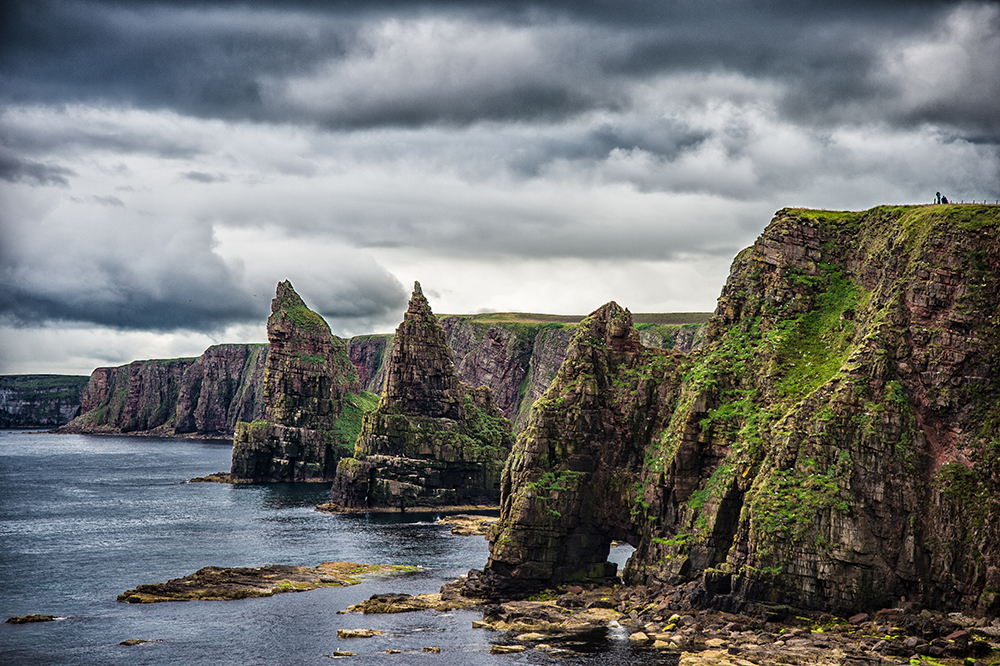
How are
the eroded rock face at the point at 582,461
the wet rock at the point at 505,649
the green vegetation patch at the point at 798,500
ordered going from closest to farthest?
1. the wet rock at the point at 505,649
2. the green vegetation patch at the point at 798,500
3. the eroded rock face at the point at 582,461

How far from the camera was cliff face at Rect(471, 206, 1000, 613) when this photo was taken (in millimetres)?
95438

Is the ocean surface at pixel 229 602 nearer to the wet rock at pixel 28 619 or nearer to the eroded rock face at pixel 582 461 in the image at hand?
the wet rock at pixel 28 619

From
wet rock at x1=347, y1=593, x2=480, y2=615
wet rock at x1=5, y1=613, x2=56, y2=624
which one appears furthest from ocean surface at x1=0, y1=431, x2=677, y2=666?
wet rock at x1=347, y1=593, x2=480, y2=615

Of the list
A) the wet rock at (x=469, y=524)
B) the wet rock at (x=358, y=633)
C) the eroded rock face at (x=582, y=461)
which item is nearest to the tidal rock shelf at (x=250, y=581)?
the wet rock at (x=358, y=633)

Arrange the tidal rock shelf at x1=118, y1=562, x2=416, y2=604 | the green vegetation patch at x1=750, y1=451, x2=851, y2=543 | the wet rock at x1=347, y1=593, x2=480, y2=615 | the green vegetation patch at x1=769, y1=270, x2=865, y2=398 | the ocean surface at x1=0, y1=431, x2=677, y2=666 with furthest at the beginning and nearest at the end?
1. the tidal rock shelf at x1=118, y1=562, x2=416, y2=604
2. the wet rock at x1=347, y1=593, x2=480, y2=615
3. the green vegetation patch at x1=769, y1=270, x2=865, y2=398
4. the green vegetation patch at x1=750, y1=451, x2=851, y2=543
5. the ocean surface at x1=0, y1=431, x2=677, y2=666

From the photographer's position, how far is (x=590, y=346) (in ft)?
419

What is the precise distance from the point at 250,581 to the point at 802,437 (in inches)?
2922

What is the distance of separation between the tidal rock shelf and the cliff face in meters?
28.0

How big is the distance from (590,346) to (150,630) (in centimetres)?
6179

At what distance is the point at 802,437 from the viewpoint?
332 feet

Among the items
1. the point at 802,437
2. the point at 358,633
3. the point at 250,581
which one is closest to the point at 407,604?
the point at 358,633

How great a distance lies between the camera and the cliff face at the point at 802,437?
9544 centimetres

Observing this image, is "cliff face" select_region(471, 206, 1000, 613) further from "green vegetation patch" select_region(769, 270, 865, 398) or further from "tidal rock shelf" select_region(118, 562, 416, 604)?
"tidal rock shelf" select_region(118, 562, 416, 604)

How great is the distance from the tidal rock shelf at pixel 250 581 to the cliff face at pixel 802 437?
27968 millimetres
